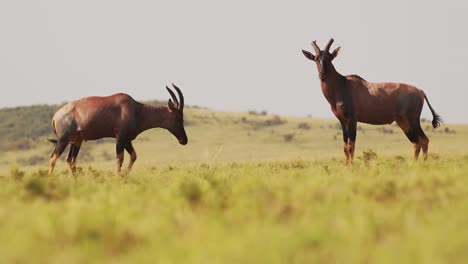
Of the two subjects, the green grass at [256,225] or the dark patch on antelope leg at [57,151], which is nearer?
the green grass at [256,225]

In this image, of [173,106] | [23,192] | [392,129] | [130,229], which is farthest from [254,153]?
[130,229]

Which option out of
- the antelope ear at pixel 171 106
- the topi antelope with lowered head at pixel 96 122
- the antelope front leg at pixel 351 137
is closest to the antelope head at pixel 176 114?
the antelope ear at pixel 171 106

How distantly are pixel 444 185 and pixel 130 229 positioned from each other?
409 centimetres

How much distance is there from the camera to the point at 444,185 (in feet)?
23.5

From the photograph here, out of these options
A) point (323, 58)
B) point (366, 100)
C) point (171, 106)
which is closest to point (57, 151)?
point (171, 106)

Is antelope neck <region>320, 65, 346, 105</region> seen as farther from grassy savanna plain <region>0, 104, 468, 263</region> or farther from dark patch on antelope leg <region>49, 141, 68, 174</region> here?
grassy savanna plain <region>0, 104, 468, 263</region>

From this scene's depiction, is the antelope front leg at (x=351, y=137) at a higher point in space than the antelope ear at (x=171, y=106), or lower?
lower

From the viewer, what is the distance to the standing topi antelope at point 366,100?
598 inches

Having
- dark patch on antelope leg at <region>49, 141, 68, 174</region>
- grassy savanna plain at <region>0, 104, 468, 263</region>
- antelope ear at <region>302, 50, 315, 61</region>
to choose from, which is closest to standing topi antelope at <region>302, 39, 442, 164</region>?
antelope ear at <region>302, 50, 315, 61</region>

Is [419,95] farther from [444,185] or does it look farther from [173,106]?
[444,185]

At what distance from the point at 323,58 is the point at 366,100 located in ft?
5.26

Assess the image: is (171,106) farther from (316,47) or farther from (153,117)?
(316,47)

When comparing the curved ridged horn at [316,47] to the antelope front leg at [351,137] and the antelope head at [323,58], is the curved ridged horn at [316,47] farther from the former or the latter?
the antelope front leg at [351,137]

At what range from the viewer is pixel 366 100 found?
608 inches
